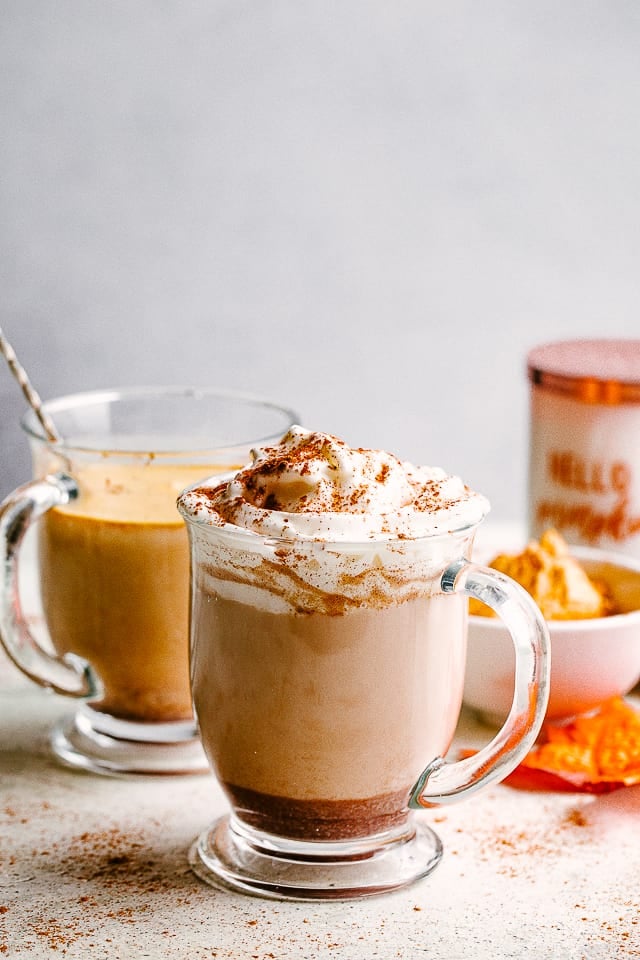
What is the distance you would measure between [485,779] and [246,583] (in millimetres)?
219

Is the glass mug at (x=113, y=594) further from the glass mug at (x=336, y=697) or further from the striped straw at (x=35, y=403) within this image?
the glass mug at (x=336, y=697)

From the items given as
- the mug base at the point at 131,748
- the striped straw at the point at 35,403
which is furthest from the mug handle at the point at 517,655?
the striped straw at the point at 35,403

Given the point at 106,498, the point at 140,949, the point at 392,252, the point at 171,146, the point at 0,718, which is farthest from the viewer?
the point at 392,252

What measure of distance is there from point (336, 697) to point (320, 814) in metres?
0.09

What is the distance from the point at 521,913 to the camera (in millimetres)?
903

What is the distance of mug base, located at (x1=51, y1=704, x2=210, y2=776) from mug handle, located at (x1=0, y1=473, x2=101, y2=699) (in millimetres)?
58

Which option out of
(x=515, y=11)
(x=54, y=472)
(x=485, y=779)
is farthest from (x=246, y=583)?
(x=515, y=11)

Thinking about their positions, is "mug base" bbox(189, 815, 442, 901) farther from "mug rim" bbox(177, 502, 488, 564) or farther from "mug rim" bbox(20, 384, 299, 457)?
"mug rim" bbox(20, 384, 299, 457)

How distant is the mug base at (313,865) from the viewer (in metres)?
0.92

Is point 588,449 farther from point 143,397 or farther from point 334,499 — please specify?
point 334,499

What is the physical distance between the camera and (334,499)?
0.89 meters

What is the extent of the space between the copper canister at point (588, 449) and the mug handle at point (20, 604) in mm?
602

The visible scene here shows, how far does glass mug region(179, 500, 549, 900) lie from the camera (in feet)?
2.86

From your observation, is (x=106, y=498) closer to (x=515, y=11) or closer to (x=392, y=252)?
(x=392, y=252)
